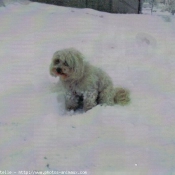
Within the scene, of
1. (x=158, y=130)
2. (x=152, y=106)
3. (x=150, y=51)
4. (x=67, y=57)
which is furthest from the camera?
(x=150, y=51)

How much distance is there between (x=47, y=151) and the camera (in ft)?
6.83

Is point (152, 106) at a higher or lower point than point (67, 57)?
lower

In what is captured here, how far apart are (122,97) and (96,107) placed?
39 centimetres

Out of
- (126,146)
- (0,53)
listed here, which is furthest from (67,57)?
(0,53)

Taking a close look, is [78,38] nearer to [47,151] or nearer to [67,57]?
[67,57]

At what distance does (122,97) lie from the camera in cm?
290

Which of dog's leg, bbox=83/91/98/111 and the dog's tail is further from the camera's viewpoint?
the dog's tail

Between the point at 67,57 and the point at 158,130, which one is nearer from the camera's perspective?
the point at 158,130

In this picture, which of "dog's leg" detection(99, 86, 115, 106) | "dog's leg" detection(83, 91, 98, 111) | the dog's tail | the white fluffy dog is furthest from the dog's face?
the dog's tail

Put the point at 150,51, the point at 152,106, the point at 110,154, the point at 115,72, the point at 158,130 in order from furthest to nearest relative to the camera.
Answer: the point at 150,51
the point at 115,72
the point at 152,106
the point at 158,130
the point at 110,154

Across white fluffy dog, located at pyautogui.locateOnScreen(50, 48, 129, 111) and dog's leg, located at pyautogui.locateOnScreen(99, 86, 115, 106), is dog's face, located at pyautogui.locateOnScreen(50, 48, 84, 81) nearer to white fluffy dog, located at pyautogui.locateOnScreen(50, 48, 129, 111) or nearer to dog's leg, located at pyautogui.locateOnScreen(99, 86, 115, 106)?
white fluffy dog, located at pyautogui.locateOnScreen(50, 48, 129, 111)

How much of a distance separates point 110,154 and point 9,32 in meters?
2.87

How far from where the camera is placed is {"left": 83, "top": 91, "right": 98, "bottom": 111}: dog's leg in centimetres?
275

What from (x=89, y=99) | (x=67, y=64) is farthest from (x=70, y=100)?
(x=67, y=64)
